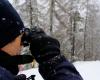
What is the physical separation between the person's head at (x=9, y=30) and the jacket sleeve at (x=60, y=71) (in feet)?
0.65

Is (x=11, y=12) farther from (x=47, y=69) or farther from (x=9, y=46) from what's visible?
(x=47, y=69)

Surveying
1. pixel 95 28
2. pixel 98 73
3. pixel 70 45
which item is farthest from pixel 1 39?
pixel 95 28

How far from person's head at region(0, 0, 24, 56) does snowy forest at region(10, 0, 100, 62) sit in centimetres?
3580

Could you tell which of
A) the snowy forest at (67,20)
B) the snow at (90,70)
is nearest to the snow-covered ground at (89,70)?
the snow at (90,70)

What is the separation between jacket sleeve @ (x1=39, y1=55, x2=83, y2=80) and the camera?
7.36 ft

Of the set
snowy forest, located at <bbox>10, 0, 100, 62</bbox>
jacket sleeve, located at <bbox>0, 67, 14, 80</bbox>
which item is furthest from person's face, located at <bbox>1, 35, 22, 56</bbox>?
snowy forest, located at <bbox>10, 0, 100, 62</bbox>

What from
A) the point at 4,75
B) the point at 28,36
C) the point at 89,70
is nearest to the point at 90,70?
the point at 89,70

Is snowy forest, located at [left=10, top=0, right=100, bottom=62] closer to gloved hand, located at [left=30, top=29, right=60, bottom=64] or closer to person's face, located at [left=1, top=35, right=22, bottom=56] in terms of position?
gloved hand, located at [left=30, top=29, right=60, bottom=64]

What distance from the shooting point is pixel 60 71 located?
89.2 inches

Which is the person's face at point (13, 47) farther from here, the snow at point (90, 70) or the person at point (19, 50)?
the snow at point (90, 70)

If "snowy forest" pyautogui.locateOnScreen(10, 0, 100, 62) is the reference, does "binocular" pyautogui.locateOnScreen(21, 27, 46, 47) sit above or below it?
above

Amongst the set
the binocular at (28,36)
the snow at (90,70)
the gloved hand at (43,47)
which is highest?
the binocular at (28,36)

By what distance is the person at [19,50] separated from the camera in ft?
7.48

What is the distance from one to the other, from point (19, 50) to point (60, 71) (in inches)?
11.1
